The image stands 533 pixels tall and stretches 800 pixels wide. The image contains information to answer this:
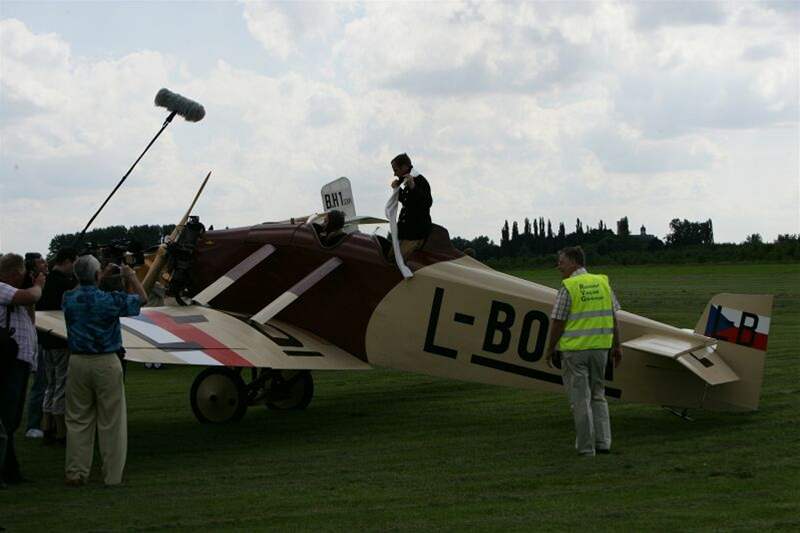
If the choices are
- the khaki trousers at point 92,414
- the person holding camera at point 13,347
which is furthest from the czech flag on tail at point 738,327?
the person holding camera at point 13,347

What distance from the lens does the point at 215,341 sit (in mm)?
10406

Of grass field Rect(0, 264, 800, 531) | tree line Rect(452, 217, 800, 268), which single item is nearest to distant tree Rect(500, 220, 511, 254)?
tree line Rect(452, 217, 800, 268)

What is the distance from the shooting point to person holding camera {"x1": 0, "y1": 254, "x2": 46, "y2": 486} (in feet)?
26.3

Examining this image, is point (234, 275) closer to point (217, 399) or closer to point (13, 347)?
point (217, 399)

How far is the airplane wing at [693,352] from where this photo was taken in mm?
9172

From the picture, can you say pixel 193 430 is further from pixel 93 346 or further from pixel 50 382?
pixel 93 346

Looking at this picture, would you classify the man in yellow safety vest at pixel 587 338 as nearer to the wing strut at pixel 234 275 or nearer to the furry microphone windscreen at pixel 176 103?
the wing strut at pixel 234 275

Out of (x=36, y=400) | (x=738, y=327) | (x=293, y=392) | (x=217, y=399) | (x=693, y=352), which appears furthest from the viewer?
(x=293, y=392)

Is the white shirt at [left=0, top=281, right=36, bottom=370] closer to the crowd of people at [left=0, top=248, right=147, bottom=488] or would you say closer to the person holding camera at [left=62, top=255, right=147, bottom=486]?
the crowd of people at [left=0, top=248, right=147, bottom=488]

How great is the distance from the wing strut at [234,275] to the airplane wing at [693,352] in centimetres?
432

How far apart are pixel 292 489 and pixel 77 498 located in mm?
1580

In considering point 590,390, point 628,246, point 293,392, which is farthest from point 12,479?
point 628,246

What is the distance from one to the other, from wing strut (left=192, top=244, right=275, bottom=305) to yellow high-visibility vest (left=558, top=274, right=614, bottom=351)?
411 cm

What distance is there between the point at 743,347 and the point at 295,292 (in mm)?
4653
